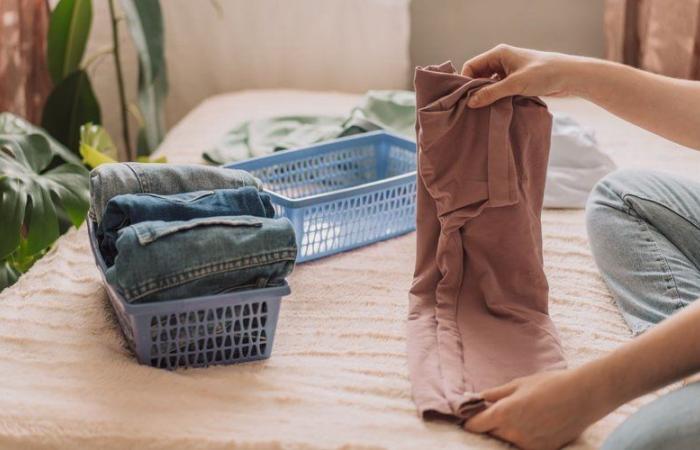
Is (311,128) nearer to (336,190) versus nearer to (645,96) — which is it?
(336,190)

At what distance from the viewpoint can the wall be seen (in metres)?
2.60

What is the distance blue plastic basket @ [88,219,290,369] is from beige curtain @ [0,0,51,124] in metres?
1.10

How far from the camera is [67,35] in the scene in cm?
223

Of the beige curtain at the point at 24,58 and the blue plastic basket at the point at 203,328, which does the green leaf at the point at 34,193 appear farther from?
the beige curtain at the point at 24,58

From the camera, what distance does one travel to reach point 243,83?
2.57 metres

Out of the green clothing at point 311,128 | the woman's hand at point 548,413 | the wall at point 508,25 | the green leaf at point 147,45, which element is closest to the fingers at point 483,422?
the woman's hand at point 548,413

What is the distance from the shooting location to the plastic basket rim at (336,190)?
146cm

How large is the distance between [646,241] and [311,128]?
852mm

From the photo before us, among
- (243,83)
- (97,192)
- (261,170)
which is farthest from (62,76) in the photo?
(97,192)

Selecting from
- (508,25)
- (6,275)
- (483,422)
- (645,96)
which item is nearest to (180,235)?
(483,422)

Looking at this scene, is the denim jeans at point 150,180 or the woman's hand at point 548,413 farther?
the denim jeans at point 150,180

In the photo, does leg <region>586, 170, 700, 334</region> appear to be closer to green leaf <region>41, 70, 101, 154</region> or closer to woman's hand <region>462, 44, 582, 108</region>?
woman's hand <region>462, 44, 582, 108</region>

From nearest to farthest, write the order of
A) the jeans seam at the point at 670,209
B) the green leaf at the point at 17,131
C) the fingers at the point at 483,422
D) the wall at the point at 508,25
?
the fingers at the point at 483,422 → the jeans seam at the point at 670,209 → the green leaf at the point at 17,131 → the wall at the point at 508,25

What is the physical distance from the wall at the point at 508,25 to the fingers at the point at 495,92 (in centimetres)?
147
